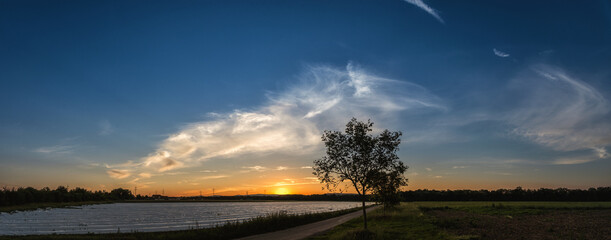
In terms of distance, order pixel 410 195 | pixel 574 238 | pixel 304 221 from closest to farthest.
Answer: pixel 574 238
pixel 304 221
pixel 410 195

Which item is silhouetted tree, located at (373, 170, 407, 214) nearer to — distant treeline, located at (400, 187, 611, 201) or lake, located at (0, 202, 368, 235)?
lake, located at (0, 202, 368, 235)

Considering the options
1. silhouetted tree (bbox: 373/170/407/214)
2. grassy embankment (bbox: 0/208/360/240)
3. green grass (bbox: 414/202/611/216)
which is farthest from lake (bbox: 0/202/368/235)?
green grass (bbox: 414/202/611/216)

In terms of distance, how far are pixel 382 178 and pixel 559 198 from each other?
150 meters

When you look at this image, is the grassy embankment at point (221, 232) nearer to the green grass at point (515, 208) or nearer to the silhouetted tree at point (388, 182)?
the silhouetted tree at point (388, 182)

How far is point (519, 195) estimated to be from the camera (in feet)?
468

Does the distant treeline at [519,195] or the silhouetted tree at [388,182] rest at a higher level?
the silhouetted tree at [388,182]

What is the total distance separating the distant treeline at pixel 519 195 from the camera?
130m

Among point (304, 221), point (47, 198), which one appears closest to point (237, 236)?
point (304, 221)

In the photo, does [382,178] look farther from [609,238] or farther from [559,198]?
[559,198]

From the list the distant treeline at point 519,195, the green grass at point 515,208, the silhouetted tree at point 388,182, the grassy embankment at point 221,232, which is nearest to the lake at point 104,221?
the grassy embankment at point 221,232

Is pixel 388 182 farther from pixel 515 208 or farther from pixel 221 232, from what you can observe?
pixel 515 208

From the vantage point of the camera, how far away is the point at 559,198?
136000 millimetres

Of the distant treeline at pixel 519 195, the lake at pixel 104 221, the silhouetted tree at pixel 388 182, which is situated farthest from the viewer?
the distant treeline at pixel 519 195

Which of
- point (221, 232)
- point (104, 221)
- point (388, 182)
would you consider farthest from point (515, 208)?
point (104, 221)
